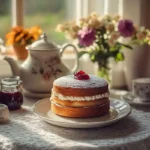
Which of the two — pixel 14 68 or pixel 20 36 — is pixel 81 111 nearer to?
pixel 14 68

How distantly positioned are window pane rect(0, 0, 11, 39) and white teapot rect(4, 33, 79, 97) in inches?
18.5

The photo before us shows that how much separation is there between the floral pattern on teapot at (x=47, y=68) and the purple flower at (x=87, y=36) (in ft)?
0.54

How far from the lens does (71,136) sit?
1246 mm

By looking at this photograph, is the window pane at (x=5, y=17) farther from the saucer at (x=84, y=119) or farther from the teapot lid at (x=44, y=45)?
the saucer at (x=84, y=119)

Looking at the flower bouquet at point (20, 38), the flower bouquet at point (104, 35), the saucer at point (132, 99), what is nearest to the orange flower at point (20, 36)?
the flower bouquet at point (20, 38)

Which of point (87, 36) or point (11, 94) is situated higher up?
point (87, 36)

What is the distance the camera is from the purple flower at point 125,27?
1.76 m

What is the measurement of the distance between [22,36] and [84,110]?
0.65 meters

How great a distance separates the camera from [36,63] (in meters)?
1.63

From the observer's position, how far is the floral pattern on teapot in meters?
1.62

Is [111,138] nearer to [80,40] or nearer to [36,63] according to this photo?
[36,63]

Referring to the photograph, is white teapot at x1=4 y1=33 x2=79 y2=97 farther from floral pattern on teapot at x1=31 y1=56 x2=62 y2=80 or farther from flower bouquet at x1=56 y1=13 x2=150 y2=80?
flower bouquet at x1=56 y1=13 x2=150 y2=80

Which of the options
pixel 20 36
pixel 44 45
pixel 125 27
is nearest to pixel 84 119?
pixel 44 45

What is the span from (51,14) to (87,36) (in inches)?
18.4
